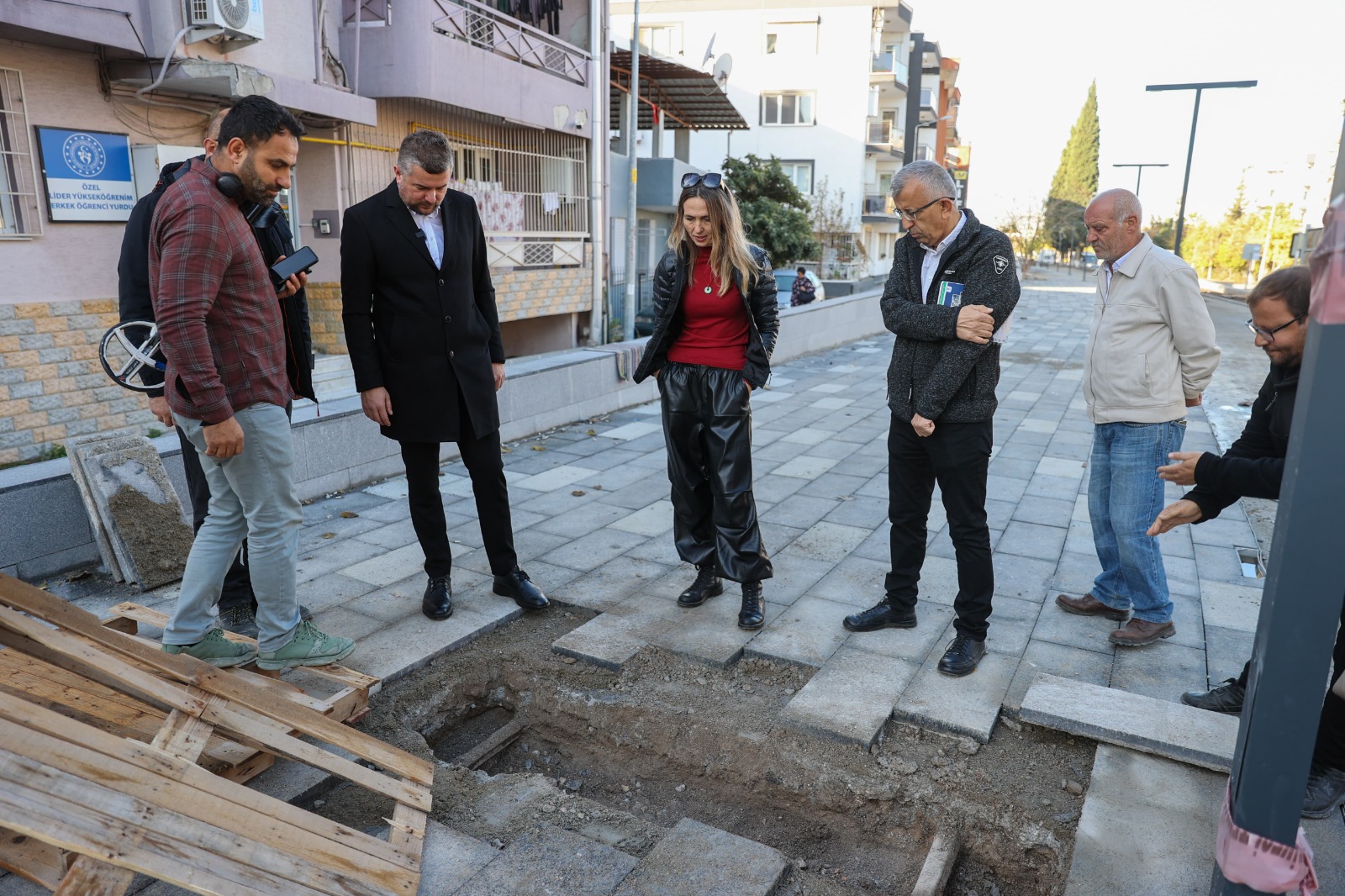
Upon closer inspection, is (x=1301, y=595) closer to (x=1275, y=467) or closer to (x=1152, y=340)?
(x=1275, y=467)

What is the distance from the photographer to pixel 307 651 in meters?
3.25

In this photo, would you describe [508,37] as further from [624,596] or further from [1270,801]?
[1270,801]

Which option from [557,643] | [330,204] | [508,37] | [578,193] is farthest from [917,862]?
[578,193]

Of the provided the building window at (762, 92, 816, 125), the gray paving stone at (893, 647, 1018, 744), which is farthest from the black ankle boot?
the building window at (762, 92, 816, 125)

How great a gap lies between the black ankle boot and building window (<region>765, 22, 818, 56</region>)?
111ft

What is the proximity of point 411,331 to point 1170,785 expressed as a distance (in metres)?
3.18

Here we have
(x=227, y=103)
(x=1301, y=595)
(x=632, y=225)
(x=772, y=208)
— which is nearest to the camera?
(x=1301, y=595)

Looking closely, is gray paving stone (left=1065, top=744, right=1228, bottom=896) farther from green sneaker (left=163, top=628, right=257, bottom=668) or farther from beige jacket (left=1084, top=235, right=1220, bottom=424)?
green sneaker (left=163, top=628, right=257, bottom=668)

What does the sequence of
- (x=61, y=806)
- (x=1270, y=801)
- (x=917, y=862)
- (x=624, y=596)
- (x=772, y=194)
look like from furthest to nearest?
(x=772, y=194) < (x=624, y=596) < (x=917, y=862) < (x=61, y=806) < (x=1270, y=801)

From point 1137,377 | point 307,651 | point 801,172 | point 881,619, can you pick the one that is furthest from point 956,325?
point 801,172

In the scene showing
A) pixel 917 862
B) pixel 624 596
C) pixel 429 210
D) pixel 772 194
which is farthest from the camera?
pixel 772 194

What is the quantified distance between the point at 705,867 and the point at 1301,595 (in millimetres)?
1572

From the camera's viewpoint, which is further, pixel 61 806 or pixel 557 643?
pixel 557 643

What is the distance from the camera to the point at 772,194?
22.4 metres
